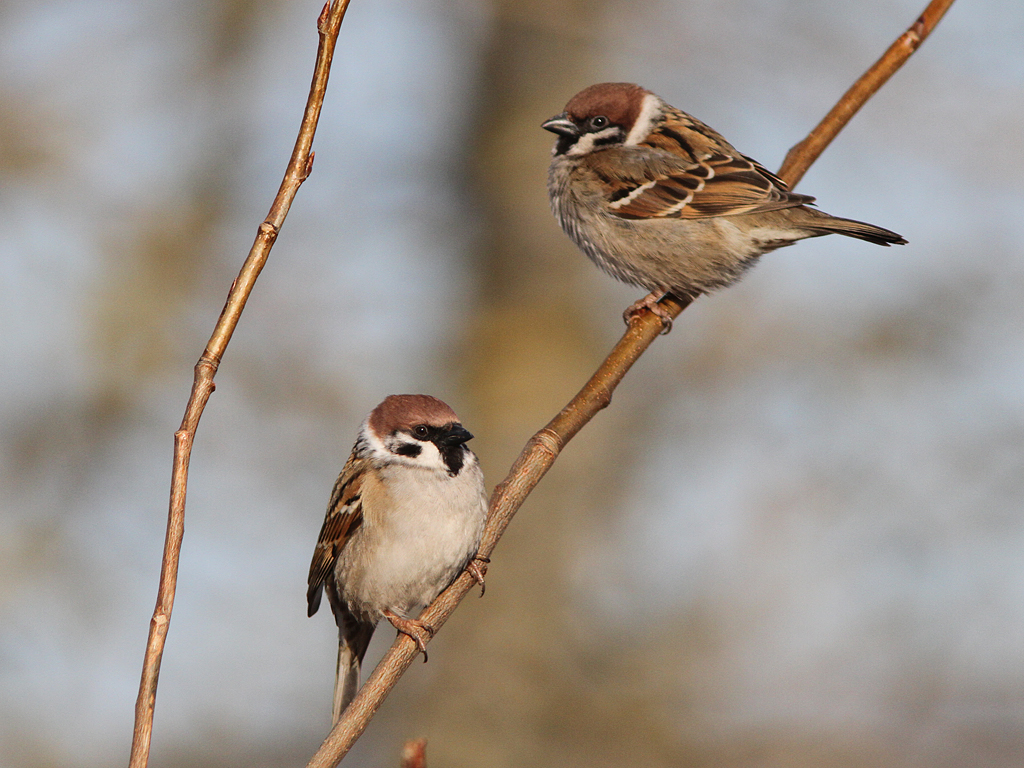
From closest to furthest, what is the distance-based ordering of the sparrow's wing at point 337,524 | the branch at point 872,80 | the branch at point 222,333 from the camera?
the branch at point 222,333 < the branch at point 872,80 < the sparrow's wing at point 337,524

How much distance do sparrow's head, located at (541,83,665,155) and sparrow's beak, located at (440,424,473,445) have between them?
71.4 inches

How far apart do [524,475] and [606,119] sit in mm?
2695

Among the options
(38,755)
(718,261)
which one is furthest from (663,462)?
(38,755)

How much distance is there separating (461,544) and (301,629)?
4.27m

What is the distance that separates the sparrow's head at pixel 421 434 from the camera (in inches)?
134

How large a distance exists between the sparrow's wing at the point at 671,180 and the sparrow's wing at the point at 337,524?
171cm

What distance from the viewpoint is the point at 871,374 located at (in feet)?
24.3

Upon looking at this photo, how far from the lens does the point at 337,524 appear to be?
3529mm

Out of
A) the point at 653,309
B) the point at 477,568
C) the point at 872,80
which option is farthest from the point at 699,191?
the point at 477,568

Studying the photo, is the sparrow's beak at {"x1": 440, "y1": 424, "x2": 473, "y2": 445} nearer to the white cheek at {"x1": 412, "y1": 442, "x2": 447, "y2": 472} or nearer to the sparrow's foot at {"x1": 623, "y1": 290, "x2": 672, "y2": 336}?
the white cheek at {"x1": 412, "y1": 442, "x2": 447, "y2": 472}

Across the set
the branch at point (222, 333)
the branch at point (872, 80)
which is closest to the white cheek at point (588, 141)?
the branch at point (872, 80)

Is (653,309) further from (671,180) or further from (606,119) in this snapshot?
(606,119)

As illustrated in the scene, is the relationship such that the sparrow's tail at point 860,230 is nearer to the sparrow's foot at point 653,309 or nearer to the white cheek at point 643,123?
the sparrow's foot at point 653,309

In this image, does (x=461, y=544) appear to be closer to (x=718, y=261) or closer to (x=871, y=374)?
(x=718, y=261)
